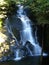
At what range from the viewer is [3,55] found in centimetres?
1909

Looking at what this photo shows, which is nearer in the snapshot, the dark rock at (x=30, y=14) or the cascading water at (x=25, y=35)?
the cascading water at (x=25, y=35)

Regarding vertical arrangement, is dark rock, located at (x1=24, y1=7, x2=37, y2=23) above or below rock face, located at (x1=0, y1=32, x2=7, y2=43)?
above

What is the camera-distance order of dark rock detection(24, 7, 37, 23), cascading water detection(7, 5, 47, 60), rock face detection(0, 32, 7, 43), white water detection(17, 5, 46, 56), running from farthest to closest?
white water detection(17, 5, 46, 56) < dark rock detection(24, 7, 37, 23) < cascading water detection(7, 5, 47, 60) < rock face detection(0, 32, 7, 43)

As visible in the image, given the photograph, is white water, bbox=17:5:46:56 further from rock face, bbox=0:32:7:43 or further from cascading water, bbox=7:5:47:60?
rock face, bbox=0:32:7:43

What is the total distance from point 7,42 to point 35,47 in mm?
2593

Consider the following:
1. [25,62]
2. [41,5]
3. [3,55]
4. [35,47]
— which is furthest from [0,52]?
[41,5]

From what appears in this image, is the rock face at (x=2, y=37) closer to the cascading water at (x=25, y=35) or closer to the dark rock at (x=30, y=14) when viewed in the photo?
the cascading water at (x=25, y=35)

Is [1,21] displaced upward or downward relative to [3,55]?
upward

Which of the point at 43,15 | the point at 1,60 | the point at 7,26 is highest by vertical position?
the point at 43,15

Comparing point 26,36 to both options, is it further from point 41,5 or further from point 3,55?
point 41,5

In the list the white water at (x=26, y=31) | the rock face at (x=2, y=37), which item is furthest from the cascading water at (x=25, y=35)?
the rock face at (x=2, y=37)

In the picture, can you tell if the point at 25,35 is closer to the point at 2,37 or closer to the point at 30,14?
the point at 30,14

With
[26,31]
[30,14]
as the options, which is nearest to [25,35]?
[26,31]

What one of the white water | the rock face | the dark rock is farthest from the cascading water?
the rock face
